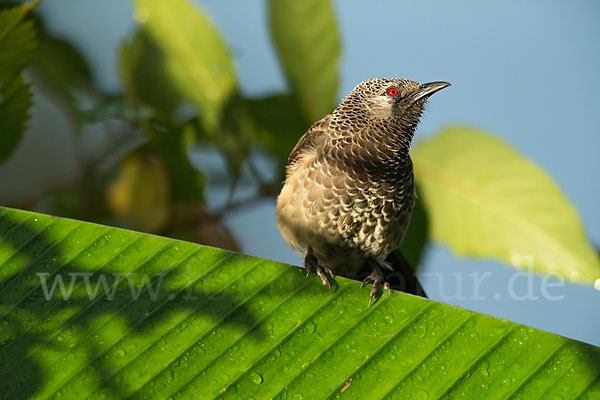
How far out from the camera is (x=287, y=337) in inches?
56.6

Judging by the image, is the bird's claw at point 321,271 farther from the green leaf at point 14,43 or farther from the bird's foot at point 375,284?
the green leaf at point 14,43

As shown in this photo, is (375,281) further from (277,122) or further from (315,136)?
(277,122)

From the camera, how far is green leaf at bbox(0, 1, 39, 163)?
184 centimetres

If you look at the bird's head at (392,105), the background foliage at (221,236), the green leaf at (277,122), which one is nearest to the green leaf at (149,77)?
the background foliage at (221,236)

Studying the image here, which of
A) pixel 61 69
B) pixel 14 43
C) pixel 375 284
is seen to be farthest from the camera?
pixel 61 69

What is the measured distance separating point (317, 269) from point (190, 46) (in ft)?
5.23

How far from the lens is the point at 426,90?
181cm

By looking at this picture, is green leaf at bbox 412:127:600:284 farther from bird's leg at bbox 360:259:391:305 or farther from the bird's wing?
the bird's wing

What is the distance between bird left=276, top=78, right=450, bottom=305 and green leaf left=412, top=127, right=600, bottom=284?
1.70ft

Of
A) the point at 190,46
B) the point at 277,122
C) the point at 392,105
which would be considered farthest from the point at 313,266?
the point at 190,46

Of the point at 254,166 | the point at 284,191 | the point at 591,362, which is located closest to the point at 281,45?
the point at 254,166

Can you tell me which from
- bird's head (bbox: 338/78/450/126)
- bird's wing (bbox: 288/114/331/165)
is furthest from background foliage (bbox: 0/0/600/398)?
bird's head (bbox: 338/78/450/126)

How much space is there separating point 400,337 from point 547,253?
1282 mm

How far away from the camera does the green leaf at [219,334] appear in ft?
4.58
